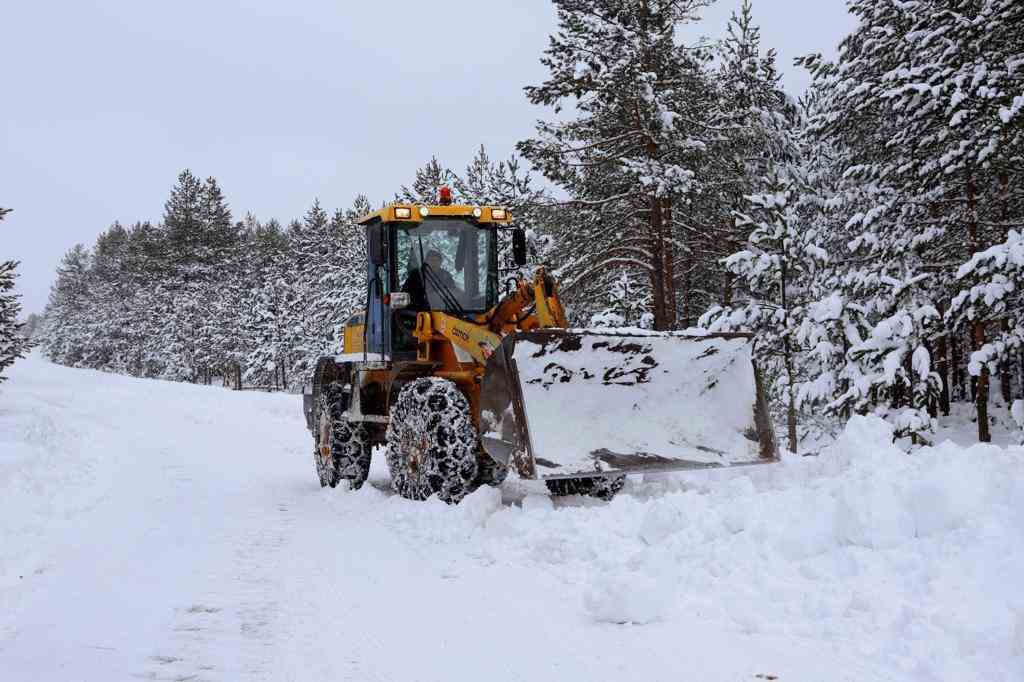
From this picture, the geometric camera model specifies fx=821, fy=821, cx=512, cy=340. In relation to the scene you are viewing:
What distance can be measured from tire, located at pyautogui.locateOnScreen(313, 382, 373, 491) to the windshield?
204 cm

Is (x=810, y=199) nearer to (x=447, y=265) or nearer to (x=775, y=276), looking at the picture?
(x=775, y=276)

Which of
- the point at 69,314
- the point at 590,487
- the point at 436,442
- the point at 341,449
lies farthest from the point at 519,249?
the point at 69,314

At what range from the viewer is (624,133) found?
16125 millimetres

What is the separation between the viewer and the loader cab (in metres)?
8.58

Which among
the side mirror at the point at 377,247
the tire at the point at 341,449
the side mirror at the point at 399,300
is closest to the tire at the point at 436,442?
the side mirror at the point at 399,300

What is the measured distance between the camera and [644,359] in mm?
7117

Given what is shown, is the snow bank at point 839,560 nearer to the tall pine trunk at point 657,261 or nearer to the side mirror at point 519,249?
the side mirror at point 519,249

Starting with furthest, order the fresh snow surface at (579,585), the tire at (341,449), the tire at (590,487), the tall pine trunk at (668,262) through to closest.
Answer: the tall pine trunk at (668,262) < the tire at (341,449) < the tire at (590,487) < the fresh snow surface at (579,585)

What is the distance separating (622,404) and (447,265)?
2703 mm

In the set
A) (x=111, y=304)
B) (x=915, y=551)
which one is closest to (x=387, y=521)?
(x=915, y=551)

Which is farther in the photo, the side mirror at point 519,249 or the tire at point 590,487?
the side mirror at point 519,249

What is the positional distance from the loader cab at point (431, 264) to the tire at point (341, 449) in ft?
4.77

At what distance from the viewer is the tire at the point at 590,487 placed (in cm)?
759

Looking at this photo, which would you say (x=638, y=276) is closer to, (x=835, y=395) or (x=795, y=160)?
(x=795, y=160)
